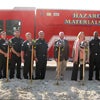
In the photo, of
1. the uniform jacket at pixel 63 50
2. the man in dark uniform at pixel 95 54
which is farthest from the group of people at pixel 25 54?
the man in dark uniform at pixel 95 54

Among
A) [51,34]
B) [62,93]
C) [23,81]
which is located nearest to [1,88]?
[23,81]

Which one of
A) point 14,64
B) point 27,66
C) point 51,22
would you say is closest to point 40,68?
point 27,66

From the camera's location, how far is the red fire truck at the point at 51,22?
1669cm

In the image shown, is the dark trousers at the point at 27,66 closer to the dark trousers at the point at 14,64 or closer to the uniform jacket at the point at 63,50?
the dark trousers at the point at 14,64

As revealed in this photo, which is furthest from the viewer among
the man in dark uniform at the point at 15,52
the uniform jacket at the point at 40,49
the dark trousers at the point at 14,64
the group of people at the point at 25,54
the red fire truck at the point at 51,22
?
the red fire truck at the point at 51,22

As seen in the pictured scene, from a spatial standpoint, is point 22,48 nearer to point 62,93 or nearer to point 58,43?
point 58,43

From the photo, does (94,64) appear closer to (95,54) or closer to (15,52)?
(95,54)

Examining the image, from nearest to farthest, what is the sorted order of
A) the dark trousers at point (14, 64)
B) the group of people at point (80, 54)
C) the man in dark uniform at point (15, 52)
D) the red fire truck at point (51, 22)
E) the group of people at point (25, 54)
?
the group of people at point (80, 54), the group of people at point (25, 54), the man in dark uniform at point (15, 52), the dark trousers at point (14, 64), the red fire truck at point (51, 22)

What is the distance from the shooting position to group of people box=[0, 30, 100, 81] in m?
11.3

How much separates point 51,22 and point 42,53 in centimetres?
544

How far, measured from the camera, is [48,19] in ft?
55.7

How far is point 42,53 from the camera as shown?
11.7 meters

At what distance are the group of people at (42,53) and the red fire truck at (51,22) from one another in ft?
15.9

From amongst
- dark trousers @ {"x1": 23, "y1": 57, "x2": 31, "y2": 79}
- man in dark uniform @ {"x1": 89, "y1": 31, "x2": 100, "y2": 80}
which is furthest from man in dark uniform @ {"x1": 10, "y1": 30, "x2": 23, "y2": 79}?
man in dark uniform @ {"x1": 89, "y1": 31, "x2": 100, "y2": 80}
